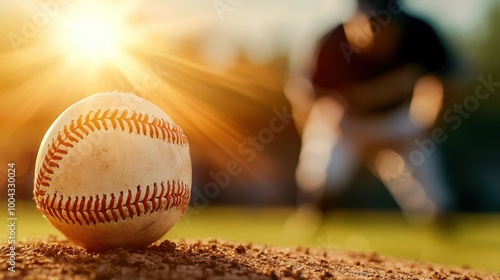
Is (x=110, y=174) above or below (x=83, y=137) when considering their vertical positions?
below

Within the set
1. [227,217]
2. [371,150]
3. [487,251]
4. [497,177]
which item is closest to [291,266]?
[487,251]

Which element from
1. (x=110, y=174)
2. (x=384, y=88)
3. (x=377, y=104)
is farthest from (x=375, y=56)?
(x=110, y=174)

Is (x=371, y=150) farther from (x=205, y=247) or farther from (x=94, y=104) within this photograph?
(x=94, y=104)

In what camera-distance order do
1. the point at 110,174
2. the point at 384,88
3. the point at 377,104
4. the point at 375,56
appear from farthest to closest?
the point at 377,104, the point at 384,88, the point at 375,56, the point at 110,174

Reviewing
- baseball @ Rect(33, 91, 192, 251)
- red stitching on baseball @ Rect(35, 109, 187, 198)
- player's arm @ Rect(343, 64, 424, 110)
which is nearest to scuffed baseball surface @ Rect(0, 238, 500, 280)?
baseball @ Rect(33, 91, 192, 251)

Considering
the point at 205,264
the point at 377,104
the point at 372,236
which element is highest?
the point at 377,104

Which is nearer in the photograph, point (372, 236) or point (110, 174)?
point (110, 174)

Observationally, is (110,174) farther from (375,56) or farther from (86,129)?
(375,56)
